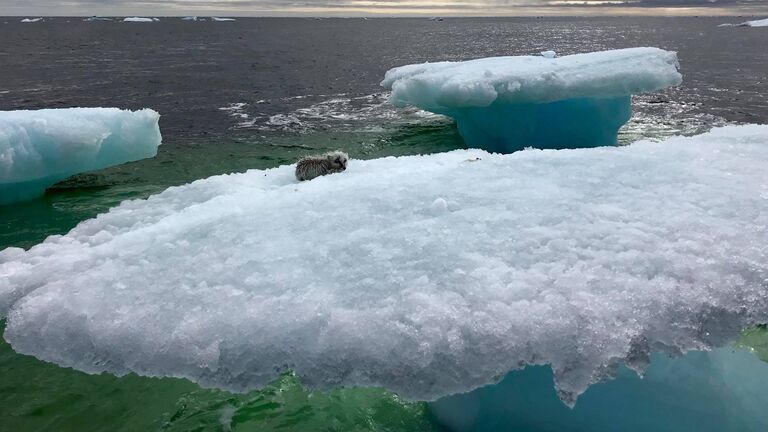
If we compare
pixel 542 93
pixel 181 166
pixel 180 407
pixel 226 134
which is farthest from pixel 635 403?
pixel 226 134

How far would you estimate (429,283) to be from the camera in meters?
2.71

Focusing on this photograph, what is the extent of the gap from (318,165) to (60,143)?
4752 millimetres

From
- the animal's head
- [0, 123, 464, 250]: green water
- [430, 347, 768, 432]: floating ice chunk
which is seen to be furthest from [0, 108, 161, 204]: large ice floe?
[430, 347, 768, 432]: floating ice chunk

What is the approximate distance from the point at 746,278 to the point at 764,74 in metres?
31.1

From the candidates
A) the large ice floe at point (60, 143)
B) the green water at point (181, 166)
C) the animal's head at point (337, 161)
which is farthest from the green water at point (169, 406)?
the large ice floe at point (60, 143)

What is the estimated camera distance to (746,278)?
101 inches

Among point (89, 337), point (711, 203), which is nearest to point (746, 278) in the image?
point (711, 203)

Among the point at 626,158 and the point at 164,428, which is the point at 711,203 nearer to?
the point at 626,158

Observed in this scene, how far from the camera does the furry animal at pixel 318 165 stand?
20.1 feet

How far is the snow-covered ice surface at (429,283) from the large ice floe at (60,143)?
17.2ft

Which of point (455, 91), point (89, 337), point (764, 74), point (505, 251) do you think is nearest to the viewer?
point (89, 337)

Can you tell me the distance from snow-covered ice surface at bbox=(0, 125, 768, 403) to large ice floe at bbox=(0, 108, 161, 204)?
5.24m

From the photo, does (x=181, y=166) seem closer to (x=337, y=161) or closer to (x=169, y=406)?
(x=337, y=161)

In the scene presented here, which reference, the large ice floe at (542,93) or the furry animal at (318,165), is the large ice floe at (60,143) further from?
the large ice floe at (542,93)
